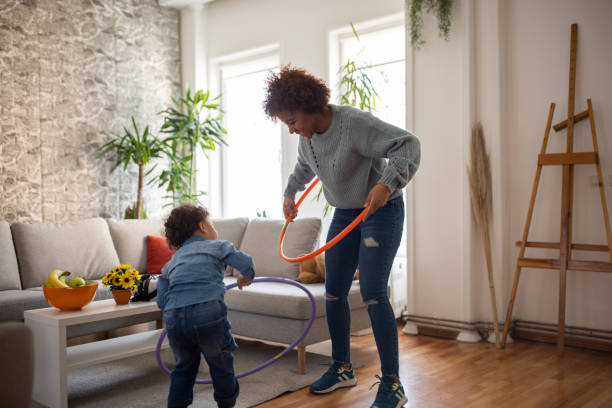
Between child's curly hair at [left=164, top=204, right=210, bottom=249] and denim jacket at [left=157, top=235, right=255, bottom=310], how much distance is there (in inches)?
2.0

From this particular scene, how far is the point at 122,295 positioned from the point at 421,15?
9.10 feet

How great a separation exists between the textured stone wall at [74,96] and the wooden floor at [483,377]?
9.61 ft

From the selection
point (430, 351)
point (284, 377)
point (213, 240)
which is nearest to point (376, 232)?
point (213, 240)

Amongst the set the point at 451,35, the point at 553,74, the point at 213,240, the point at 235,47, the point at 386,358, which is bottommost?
the point at 386,358

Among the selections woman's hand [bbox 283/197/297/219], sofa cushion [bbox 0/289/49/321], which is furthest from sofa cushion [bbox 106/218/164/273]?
woman's hand [bbox 283/197/297/219]

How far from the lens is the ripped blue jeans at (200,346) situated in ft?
6.34

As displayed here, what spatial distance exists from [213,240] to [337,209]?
2.04ft

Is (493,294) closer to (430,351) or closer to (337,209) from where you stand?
(430,351)

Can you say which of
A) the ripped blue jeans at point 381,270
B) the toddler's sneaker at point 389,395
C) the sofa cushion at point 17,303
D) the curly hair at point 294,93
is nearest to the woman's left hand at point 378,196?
the ripped blue jeans at point 381,270

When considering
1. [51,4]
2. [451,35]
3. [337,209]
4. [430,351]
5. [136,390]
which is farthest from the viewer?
[51,4]

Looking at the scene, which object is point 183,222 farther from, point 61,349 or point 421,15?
point 421,15

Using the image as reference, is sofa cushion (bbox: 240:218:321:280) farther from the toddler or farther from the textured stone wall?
the textured stone wall

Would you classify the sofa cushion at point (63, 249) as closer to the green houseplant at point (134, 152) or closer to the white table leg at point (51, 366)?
the green houseplant at point (134, 152)

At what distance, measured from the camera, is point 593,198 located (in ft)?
11.1
